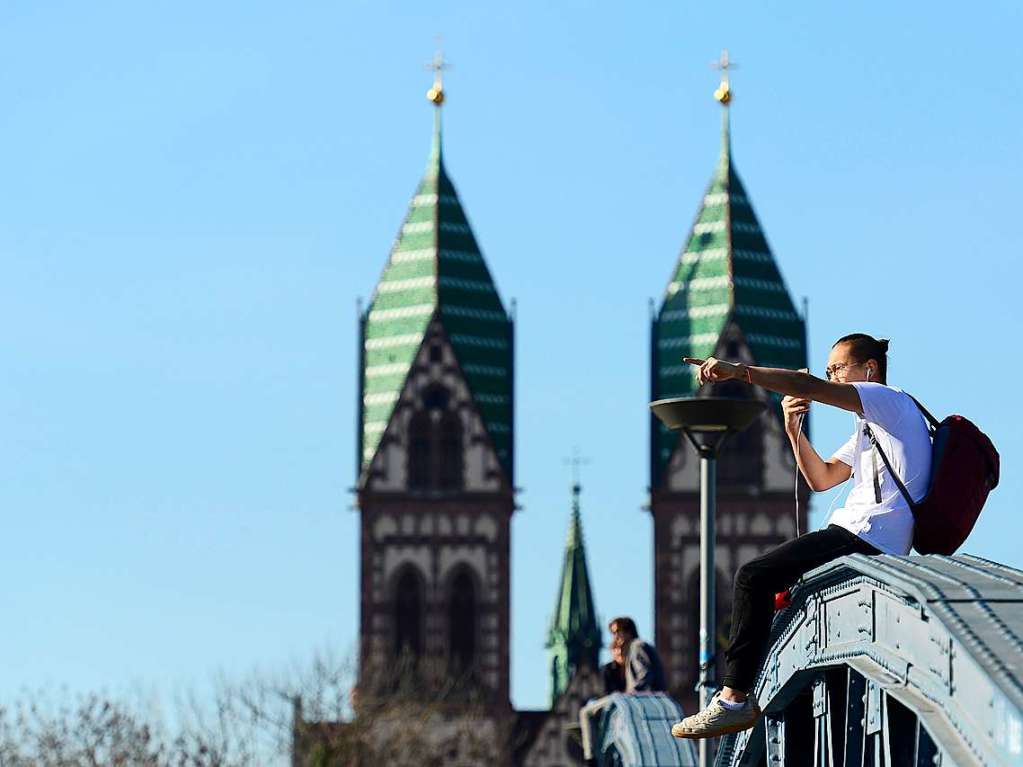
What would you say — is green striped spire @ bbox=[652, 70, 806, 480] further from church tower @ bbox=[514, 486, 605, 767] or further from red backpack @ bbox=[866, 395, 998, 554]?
red backpack @ bbox=[866, 395, 998, 554]

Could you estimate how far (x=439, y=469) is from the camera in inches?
2810

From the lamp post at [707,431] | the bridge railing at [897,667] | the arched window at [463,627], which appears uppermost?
the arched window at [463,627]

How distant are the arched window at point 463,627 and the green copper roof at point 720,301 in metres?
5.15

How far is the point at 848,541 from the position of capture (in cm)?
800

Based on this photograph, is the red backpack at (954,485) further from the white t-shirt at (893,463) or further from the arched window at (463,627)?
the arched window at (463,627)

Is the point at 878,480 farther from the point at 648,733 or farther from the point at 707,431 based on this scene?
the point at 707,431

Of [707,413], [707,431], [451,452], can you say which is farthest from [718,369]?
[451,452]

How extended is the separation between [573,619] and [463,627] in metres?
7.20

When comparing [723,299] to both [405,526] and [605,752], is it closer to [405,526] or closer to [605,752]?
[405,526]

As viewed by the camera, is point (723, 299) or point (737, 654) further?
point (723, 299)

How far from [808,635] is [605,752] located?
9.92m

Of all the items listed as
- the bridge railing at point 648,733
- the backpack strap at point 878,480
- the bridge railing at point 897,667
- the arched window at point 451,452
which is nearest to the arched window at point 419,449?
the arched window at point 451,452

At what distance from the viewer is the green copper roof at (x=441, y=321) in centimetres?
7144

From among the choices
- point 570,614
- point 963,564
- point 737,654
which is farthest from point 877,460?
point 570,614
